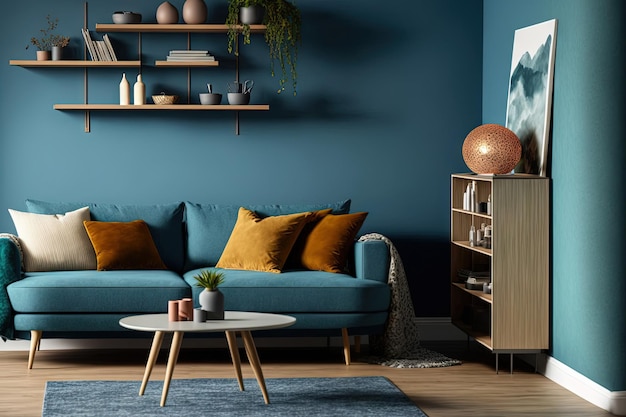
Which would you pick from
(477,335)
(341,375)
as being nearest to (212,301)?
(341,375)

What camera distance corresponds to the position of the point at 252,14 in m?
6.13

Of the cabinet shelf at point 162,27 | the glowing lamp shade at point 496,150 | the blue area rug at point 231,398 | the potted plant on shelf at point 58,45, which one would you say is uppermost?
the cabinet shelf at point 162,27

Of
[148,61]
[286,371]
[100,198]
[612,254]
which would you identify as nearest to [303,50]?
[148,61]

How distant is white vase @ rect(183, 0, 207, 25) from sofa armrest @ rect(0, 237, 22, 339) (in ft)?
5.96

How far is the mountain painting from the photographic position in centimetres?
519

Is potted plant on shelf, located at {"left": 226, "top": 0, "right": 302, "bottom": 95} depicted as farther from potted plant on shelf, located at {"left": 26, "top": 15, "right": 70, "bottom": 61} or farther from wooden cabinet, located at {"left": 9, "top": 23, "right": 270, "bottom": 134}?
potted plant on shelf, located at {"left": 26, "top": 15, "right": 70, "bottom": 61}

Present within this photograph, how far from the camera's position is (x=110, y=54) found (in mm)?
6203

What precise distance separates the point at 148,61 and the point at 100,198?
0.95 meters

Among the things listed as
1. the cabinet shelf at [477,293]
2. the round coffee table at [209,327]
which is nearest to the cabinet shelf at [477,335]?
the cabinet shelf at [477,293]

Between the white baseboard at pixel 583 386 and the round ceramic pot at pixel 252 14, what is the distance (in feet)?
8.93

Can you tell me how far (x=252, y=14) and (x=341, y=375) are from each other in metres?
2.37

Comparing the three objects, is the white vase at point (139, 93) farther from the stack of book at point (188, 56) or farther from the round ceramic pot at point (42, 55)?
the round ceramic pot at point (42, 55)

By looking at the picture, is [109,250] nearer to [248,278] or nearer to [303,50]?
[248,278]

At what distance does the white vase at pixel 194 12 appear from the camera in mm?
6203
